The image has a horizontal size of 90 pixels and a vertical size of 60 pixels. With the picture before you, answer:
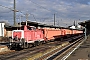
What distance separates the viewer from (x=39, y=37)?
1431 inches

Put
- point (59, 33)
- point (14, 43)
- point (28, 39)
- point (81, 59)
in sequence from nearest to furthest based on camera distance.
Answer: point (81, 59) → point (14, 43) → point (28, 39) → point (59, 33)

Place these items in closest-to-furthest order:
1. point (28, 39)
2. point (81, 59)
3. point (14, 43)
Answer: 1. point (81, 59)
2. point (14, 43)
3. point (28, 39)

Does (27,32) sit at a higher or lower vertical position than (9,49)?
higher

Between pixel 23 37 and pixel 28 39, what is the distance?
1.58m

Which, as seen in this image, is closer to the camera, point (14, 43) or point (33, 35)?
point (14, 43)

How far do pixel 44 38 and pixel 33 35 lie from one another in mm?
8325

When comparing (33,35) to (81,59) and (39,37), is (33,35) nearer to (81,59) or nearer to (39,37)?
(39,37)

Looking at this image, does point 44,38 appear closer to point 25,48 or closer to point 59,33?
point 25,48

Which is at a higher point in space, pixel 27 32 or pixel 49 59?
pixel 27 32

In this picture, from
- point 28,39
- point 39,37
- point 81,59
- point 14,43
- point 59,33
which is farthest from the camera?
point 59,33

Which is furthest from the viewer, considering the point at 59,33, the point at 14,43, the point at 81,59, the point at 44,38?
the point at 59,33

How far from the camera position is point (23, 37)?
29.2m

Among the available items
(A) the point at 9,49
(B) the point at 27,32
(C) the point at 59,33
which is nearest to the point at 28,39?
(B) the point at 27,32

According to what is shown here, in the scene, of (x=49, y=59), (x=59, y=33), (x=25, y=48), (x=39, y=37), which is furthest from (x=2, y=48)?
(x=59, y=33)
